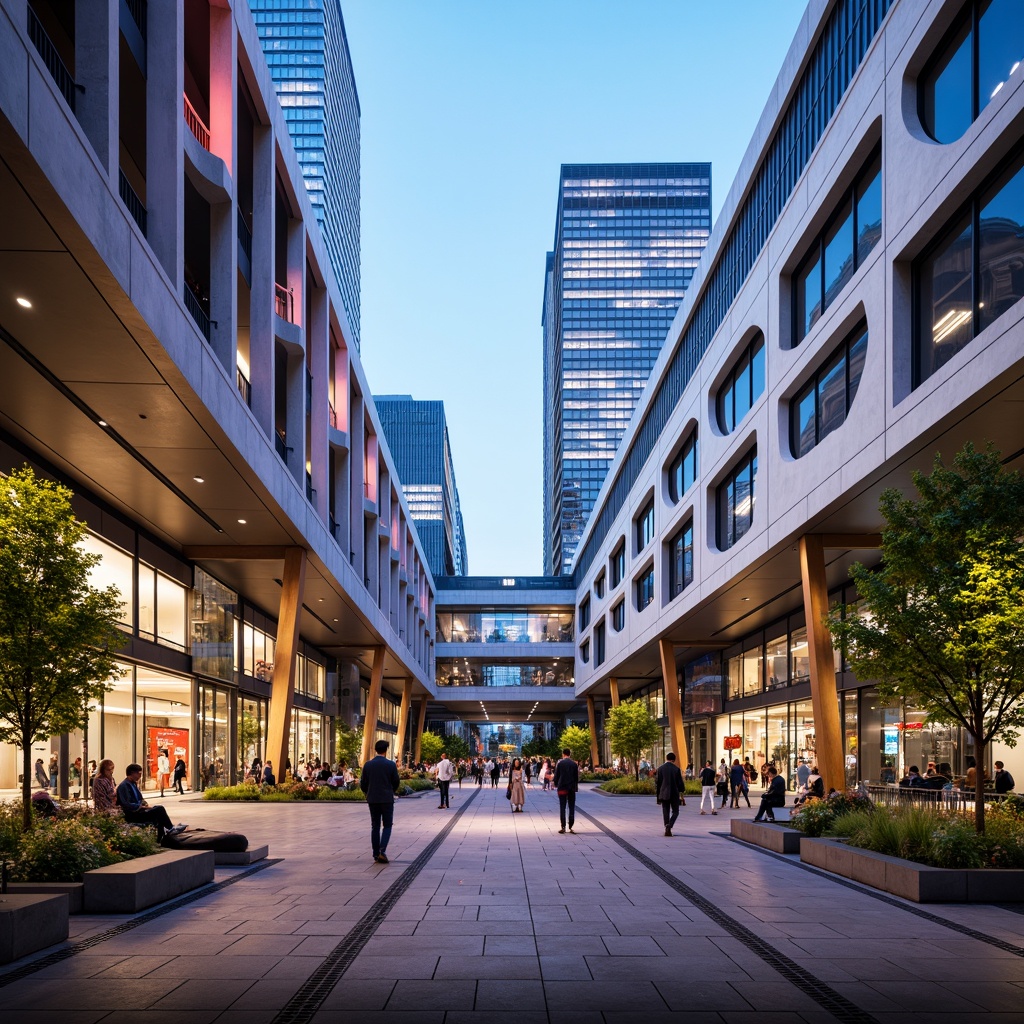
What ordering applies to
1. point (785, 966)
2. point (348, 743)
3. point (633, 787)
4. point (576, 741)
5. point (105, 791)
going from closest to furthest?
point (785, 966) < point (105, 791) < point (633, 787) < point (348, 743) < point (576, 741)

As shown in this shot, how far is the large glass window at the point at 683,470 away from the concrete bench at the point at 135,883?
1177 inches

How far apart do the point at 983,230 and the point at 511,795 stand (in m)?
21.0

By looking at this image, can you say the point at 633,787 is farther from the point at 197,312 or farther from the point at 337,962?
the point at 337,962

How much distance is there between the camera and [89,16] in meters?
13.3

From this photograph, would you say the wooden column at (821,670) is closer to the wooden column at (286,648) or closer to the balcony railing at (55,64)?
the wooden column at (286,648)

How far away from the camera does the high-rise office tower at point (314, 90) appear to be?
5335 inches

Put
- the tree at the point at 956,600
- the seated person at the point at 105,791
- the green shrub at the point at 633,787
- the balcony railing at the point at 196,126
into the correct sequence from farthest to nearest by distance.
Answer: the green shrub at the point at 633,787 < the balcony railing at the point at 196,126 < the seated person at the point at 105,791 < the tree at the point at 956,600

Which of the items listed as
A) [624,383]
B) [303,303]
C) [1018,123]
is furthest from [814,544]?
[624,383]

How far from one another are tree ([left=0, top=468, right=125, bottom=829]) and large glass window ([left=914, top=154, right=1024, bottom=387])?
13.3 m

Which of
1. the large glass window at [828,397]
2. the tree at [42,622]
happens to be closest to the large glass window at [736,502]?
the large glass window at [828,397]

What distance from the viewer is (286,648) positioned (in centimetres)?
3138

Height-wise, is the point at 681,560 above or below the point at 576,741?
above

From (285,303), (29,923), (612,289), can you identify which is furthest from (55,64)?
(612,289)

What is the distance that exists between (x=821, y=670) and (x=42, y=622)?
62.9ft
